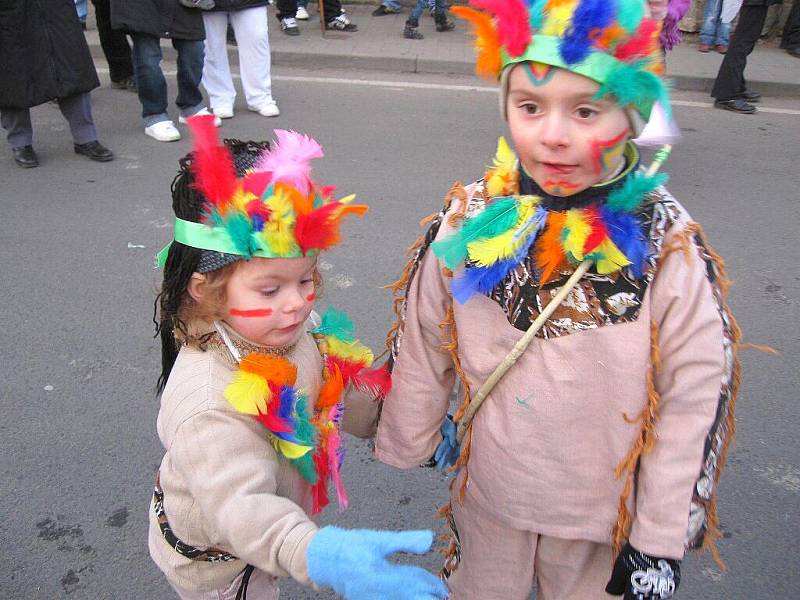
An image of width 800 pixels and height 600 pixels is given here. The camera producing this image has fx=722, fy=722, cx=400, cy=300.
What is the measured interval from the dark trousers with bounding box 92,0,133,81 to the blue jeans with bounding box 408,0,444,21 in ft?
10.7

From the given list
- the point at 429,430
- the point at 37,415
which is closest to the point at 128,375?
the point at 37,415

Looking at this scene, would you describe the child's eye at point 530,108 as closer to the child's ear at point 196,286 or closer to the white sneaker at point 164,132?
the child's ear at point 196,286

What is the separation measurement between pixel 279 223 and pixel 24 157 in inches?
173

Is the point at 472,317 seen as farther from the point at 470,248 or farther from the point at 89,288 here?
the point at 89,288

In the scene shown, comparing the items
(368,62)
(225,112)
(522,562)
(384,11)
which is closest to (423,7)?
(384,11)

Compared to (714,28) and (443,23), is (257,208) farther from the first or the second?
(714,28)

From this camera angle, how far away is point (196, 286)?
1523mm

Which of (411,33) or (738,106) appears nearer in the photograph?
(738,106)

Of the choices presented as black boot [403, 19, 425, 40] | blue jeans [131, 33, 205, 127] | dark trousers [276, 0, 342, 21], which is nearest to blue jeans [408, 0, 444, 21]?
black boot [403, 19, 425, 40]

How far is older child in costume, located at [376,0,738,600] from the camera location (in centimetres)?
137

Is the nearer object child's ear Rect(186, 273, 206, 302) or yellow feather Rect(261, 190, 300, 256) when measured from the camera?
yellow feather Rect(261, 190, 300, 256)

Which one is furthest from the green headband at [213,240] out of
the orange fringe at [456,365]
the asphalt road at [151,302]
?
the asphalt road at [151,302]

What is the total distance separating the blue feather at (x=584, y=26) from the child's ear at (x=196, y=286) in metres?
0.84

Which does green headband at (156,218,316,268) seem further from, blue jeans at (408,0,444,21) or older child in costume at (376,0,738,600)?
blue jeans at (408,0,444,21)
